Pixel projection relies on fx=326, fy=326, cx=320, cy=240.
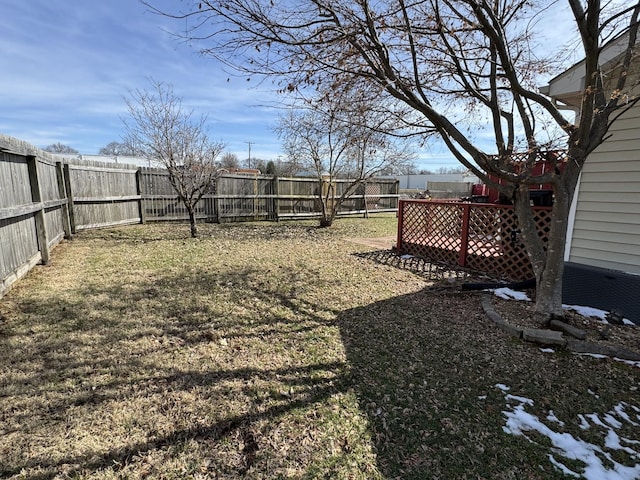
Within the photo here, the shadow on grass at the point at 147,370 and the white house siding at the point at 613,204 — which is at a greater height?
the white house siding at the point at 613,204

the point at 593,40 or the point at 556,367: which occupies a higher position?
the point at 593,40

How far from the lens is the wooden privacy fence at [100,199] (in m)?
4.41

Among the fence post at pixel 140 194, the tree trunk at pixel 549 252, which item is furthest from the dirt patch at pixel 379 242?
the fence post at pixel 140 194

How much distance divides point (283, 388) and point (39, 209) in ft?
17.7

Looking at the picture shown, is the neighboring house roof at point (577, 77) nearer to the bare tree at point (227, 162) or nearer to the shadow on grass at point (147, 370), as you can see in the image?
the shadow on grass at point (147, 370)

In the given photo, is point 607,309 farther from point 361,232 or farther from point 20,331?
point 361,232

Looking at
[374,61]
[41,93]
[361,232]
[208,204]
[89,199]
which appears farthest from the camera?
[41,93]

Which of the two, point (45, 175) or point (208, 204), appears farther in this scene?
point (208, 204)

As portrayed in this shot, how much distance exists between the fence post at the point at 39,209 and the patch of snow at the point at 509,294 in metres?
7.16

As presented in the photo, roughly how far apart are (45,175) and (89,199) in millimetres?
2600

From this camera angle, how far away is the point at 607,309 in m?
3.99

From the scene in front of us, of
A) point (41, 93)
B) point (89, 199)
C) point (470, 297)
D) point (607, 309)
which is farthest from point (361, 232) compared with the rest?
point (41, 93)

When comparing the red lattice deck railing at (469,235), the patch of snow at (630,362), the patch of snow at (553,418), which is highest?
the red lattice deck railing at (469,235)

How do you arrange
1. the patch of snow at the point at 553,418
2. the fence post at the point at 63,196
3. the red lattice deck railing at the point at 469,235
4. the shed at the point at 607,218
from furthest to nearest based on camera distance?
the fence post at the point at 63,196 → the red lattice deck railing at the point at 469,235 → the shed at the point at 607,218 → the patch of snow at the point at 553,418
